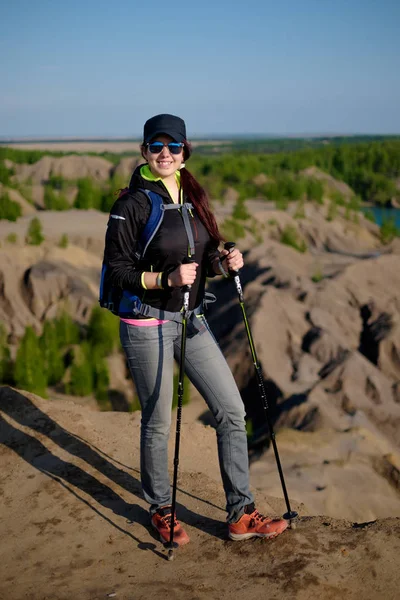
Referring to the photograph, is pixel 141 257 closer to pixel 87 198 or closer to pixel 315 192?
pixel 87 198

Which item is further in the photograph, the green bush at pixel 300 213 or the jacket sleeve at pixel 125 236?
the green bush at pixel 300 213

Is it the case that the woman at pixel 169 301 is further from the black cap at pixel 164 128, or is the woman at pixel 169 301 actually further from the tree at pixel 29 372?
the tree at pixel 29 372

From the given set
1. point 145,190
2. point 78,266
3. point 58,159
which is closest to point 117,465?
point 145,190

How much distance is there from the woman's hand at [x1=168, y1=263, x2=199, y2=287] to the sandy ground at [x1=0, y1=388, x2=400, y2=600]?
160 cm

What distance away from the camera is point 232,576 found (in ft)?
12.3

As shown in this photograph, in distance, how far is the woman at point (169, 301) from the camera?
12.0 feet

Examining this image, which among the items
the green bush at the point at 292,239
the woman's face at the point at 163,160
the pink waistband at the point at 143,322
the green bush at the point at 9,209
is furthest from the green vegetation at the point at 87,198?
the pink waistband at the point at 143,322

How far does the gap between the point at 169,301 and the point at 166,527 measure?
137 centimetres

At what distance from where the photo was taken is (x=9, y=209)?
70.1 feet

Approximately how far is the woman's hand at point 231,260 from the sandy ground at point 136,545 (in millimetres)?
1616

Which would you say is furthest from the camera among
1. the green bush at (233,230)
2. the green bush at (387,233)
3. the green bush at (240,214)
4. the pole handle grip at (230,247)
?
the green bush at (387,233)

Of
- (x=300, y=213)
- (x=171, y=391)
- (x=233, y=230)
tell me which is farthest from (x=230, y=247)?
(x=300, y=213)

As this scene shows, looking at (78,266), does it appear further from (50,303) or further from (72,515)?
(72,515)

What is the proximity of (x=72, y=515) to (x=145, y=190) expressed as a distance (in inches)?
90.8
